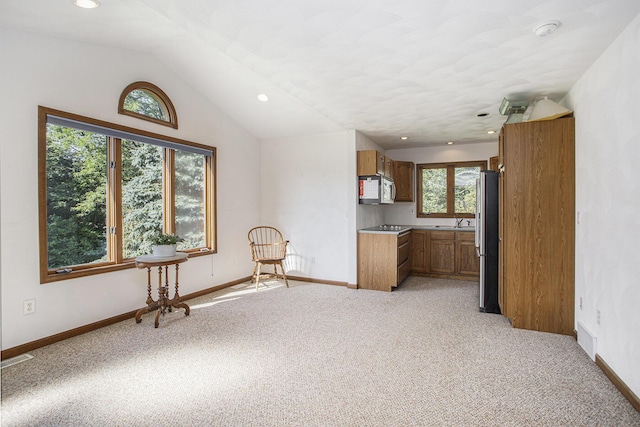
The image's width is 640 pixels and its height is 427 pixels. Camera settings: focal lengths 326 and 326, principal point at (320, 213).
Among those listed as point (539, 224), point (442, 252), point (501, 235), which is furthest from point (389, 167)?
point (539, 224)

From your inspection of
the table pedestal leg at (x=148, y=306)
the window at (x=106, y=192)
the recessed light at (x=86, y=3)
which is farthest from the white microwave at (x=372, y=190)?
the recessed light at (x=86, y=3)

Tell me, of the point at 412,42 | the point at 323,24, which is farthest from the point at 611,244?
the point at 323,24

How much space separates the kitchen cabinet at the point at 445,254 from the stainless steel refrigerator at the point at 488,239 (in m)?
1.72

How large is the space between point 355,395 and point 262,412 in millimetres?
602

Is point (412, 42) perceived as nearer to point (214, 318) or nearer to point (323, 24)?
point (323, 24)

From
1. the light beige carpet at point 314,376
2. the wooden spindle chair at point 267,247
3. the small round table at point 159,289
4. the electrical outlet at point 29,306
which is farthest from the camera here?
the wooden spindle chair at point 267,247

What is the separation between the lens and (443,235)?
5.68 m

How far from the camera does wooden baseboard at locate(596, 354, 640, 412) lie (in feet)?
6.54

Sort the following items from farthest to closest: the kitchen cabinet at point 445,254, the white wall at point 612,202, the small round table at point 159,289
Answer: the kitchen cabinet at point 445,254, the small round table at point 159,289, the white wall at point 612,202

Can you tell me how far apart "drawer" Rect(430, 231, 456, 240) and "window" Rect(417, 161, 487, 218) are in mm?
716

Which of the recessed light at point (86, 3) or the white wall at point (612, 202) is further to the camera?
the recessed light at point (86, 3)

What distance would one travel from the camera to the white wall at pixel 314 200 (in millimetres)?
5145

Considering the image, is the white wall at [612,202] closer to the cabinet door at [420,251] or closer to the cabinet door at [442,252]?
the cabinet door at [442,252]

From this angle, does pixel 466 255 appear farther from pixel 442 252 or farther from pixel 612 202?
pixel 612 202
